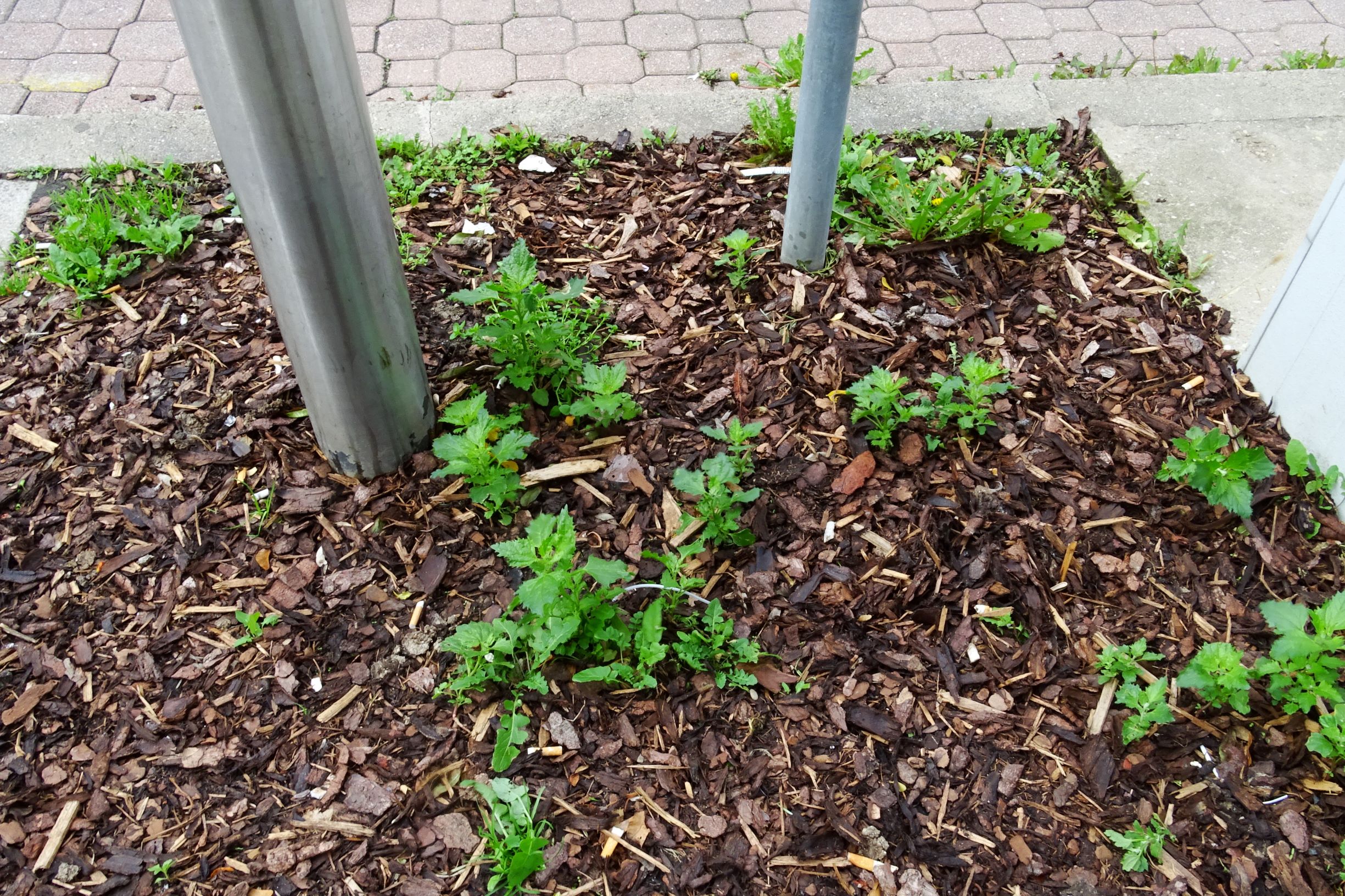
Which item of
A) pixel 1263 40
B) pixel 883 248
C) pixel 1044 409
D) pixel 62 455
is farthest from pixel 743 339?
pixel 1263 40

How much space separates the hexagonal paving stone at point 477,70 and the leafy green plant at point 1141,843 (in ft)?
12.2

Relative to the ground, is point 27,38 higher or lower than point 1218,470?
higher

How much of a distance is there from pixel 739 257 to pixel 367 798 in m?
1.99

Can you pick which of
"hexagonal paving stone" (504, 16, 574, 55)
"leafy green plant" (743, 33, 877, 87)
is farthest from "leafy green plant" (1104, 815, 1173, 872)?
"hexagonal paving stone" (504, 16, 574, 55)

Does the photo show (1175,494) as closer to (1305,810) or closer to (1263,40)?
(1305,810)

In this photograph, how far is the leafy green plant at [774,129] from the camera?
365 cm

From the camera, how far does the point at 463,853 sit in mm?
2043

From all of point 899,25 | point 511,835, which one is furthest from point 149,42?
point 511,835

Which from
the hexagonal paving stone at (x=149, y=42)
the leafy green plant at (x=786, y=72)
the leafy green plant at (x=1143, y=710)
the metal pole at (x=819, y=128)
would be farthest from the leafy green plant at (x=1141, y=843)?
the hexagonal paving stone at (x=149, y=42)

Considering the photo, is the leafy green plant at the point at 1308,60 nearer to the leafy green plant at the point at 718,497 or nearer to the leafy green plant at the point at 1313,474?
the leafy green plant at the point at 1313,474

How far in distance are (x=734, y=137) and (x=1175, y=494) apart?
2113 millimetres

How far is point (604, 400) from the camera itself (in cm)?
270

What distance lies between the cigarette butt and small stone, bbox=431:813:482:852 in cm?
27

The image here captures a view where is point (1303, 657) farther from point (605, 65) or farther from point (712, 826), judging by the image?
point (605, 65)
